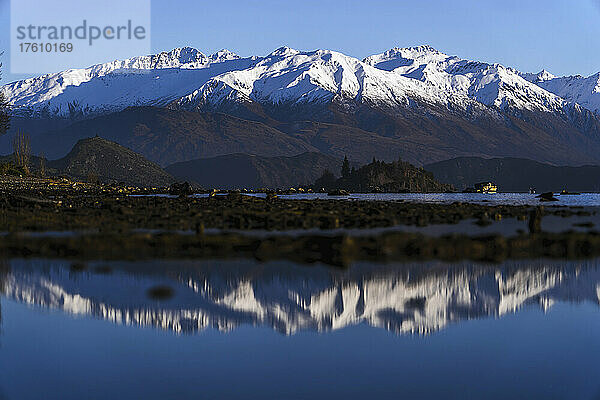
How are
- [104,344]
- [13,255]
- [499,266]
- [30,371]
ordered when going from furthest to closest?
[13,255] → [499,266] → [104,344] → [30,371]

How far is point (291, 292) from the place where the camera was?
32812mm

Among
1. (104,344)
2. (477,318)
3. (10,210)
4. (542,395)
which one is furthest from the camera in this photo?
(10,210)

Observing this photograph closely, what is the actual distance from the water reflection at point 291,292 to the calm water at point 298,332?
4.2 inches

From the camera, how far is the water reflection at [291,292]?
2838cm

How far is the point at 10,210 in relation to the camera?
268 feet

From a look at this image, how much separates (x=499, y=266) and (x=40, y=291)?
24.9 m

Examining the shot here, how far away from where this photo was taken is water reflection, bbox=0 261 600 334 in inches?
1117

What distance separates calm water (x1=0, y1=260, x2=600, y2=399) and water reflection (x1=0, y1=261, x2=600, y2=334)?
0.35 ft

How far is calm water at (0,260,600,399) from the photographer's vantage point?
68.9ft

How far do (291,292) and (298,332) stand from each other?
640cm

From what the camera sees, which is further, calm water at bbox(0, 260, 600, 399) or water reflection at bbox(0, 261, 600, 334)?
water reflection at bbox(0, 261, 600, 334)

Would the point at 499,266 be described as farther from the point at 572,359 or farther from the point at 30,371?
the point at 30,371

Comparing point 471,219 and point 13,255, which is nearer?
point 13,255

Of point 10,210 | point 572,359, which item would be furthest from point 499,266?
point 10,210
